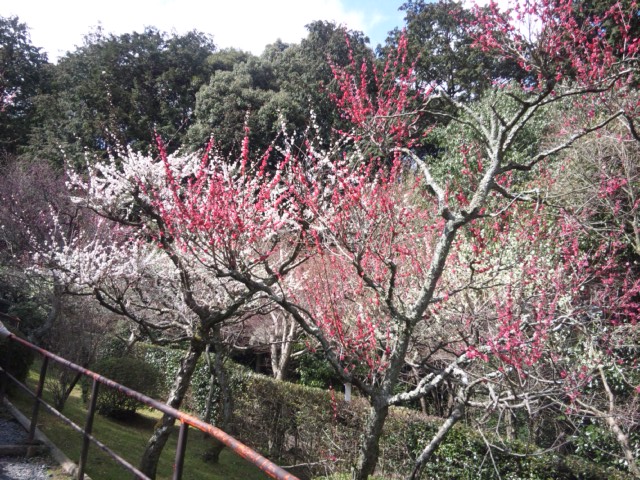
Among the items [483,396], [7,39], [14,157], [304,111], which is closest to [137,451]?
[483,396]

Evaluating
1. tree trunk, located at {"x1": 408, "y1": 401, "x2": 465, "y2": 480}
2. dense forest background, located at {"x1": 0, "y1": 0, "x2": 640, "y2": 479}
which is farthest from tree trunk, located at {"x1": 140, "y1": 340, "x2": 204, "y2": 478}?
tree trunk, located at {"x1": 408, "y1": 401, "x2": 465, "y2": 480}

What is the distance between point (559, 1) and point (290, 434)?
806cm

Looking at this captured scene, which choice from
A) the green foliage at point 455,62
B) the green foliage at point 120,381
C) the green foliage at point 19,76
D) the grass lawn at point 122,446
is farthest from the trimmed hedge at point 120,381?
the green foliage at point 19,76

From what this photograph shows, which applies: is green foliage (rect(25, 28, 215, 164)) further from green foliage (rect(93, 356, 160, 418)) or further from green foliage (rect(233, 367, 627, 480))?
green foliage (rect(233, 367, 627, 480))

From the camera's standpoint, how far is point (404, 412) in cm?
735

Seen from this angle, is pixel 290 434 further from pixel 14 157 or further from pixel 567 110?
pixel 14 157

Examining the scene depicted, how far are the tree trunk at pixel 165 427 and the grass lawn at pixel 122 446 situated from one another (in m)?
1.23

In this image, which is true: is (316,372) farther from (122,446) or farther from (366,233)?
(366,233)

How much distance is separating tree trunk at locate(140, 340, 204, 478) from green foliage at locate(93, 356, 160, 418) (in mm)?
3904

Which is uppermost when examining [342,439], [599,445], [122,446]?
[599,445]

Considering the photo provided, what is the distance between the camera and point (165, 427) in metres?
4.91

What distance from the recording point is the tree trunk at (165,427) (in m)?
4.95

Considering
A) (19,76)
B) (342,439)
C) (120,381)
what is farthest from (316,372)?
(19,76)

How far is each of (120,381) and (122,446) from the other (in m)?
1.75
